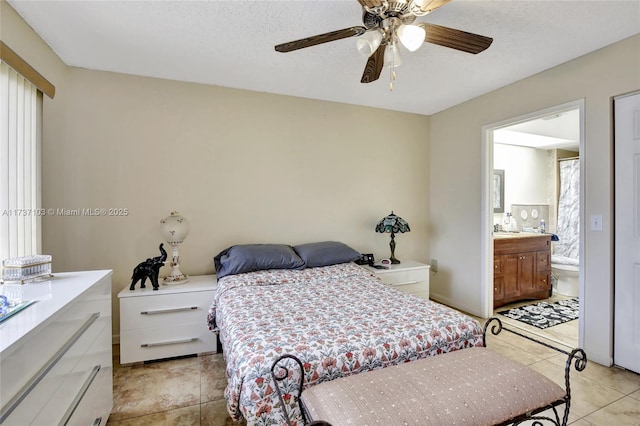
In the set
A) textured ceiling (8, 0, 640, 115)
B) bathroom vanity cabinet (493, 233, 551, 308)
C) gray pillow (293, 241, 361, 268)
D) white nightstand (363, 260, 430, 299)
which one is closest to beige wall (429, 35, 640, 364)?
textured ceiling (8, 0, 640, 115)

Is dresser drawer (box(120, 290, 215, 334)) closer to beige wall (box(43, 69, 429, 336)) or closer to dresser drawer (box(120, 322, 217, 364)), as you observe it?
dresser drawer (box(120, 322, 217, 364))

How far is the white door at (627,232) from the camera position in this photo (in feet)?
7.13

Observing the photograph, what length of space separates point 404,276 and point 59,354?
9.49 ft

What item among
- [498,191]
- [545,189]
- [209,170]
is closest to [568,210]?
[545,189]

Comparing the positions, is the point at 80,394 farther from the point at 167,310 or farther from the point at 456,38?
the point at 456,38

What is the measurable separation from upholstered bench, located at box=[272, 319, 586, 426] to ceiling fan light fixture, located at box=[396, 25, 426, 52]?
1493 mm

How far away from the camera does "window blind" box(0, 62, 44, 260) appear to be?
1.66 meters

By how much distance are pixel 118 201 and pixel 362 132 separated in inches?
104

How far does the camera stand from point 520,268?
12.4ft

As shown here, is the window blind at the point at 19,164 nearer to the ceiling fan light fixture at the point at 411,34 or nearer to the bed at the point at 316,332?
the bed at the point at 316,332

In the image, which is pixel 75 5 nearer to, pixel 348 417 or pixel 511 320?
pixel 348 417

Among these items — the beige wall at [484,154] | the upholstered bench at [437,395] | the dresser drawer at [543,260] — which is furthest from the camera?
the dresser drawer at [543,260]

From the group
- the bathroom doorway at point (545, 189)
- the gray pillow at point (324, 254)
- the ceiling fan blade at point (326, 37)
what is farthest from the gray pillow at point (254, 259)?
the bathroom doorway at point (545, 189)

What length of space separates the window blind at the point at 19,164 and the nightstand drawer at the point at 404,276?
2807mm
